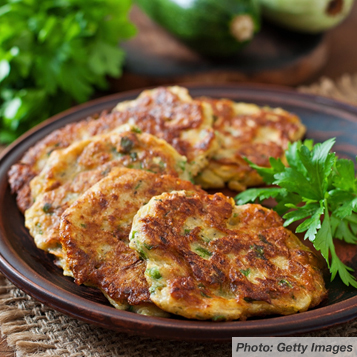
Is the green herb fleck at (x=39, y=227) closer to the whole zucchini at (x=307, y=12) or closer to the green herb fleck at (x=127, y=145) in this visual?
the green herb fleck at (x=127, y=145)

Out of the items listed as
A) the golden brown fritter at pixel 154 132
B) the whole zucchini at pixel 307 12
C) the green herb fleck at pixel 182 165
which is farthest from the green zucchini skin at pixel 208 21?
the green herb fleck at pixel 182 165

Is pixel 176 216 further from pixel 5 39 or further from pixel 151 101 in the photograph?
pixel 5 39

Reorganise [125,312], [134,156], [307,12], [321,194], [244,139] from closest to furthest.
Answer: [125,312] → [321,194] → [134,156] → [244,139] → [307,12]

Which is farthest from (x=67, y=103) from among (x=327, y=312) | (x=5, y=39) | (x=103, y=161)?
(x=327, y=312)

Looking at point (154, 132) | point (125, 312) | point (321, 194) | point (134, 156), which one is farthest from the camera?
point (154, 132)

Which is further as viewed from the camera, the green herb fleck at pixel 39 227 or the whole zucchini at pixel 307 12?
the whole zucchini at pixel 307 12

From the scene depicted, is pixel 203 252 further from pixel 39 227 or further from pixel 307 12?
pixel 307 12

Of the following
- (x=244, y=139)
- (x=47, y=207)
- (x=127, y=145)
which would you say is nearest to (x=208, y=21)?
(x=244, y=139)
